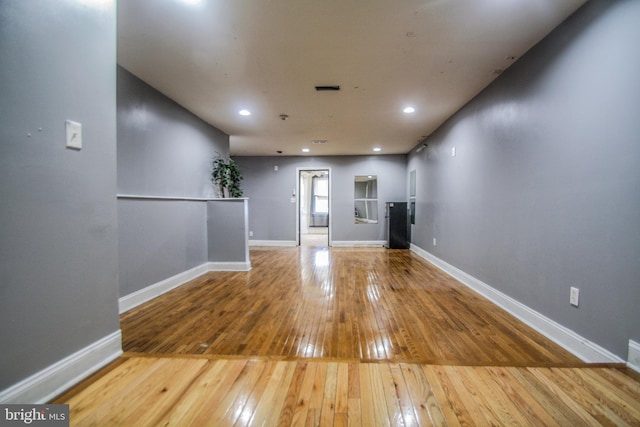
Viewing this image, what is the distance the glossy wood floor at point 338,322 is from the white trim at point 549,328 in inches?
2.6

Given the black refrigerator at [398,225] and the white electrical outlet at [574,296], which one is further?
the black refrigerator at [398,225]

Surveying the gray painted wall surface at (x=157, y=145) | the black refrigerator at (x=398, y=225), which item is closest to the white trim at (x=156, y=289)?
the gray painted wall surface at (x=157, y=145)

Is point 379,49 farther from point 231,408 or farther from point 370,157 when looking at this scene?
point 370,157

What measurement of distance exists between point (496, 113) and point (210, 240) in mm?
4010

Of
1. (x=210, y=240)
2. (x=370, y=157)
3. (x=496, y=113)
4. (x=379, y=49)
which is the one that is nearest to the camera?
(x=379, y=49)

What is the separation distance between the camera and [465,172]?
3.24 metres

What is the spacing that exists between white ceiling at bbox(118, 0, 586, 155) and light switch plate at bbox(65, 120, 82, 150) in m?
1.05

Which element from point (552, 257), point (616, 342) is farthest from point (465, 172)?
point (616, 342)

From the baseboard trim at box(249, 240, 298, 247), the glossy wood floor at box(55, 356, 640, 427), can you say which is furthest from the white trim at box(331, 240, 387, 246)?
the glossy wood floor at box(55, 356, 640, 427)

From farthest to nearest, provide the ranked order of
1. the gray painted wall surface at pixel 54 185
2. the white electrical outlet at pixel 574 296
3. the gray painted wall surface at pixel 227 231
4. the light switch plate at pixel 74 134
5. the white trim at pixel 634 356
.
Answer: the gray painted wall surface at pixel 227 231 → the white electrical outlet at pixel 574 296 → the white trim at pixel 634 356 → the light switch plate at pixel 74 134 → the gray painted wall surface at pixel 54 185

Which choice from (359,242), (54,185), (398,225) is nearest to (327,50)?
(54,185)

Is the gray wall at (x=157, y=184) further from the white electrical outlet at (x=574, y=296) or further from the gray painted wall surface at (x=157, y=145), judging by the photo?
the white electrical outlet at (x=574, y=296)

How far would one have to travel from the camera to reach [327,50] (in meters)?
2.13

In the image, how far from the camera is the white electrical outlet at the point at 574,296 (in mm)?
1667
